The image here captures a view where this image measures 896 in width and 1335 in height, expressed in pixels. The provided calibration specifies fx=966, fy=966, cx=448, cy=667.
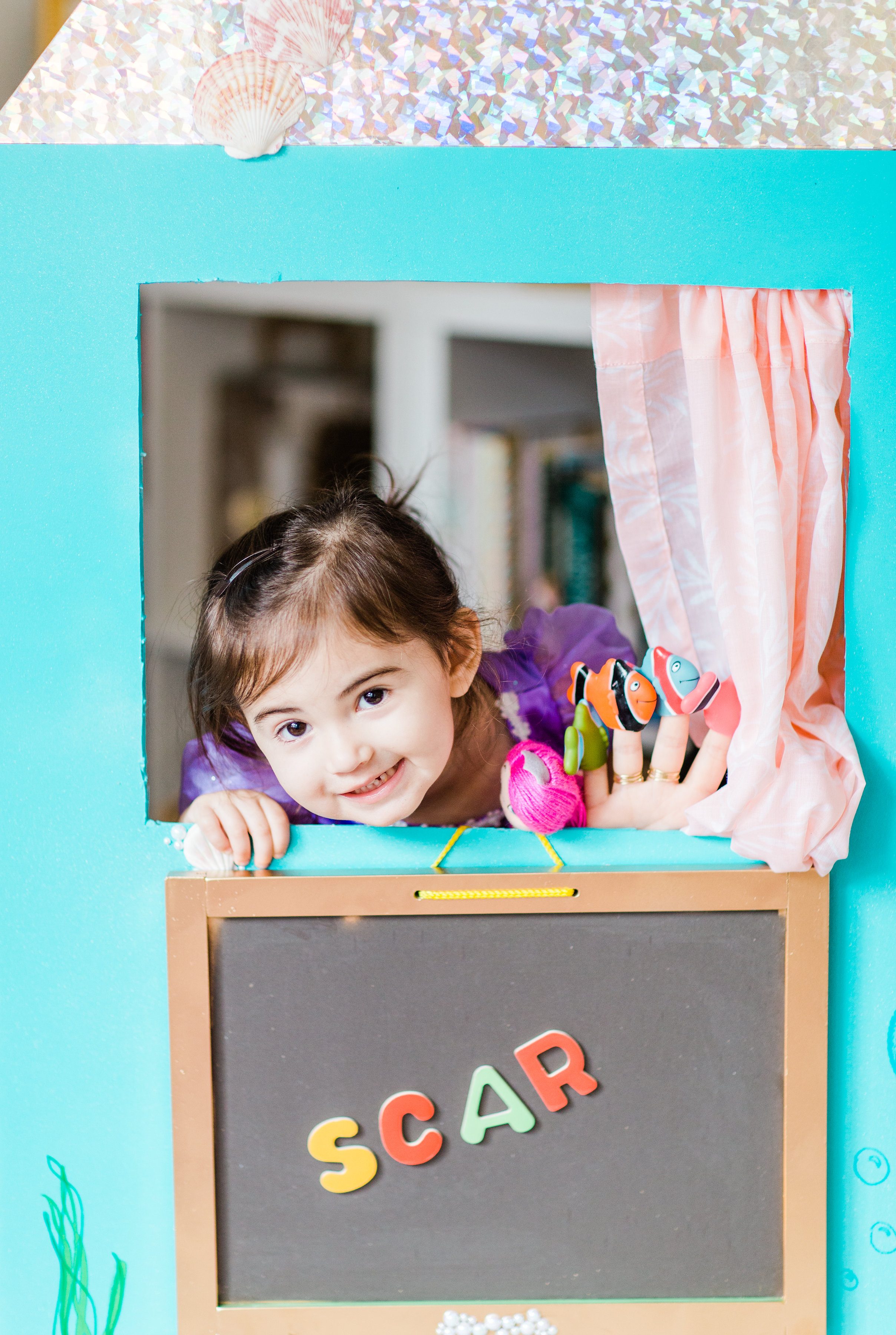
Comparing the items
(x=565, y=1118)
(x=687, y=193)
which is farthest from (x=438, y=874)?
(x=687, y=193)

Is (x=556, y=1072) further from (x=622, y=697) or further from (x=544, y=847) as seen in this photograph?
(x=622, y=697)

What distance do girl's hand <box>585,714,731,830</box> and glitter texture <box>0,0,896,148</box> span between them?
1.74 ft

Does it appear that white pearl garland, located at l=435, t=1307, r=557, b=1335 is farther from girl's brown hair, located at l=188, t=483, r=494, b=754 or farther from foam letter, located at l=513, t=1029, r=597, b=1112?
girl's brown hair, located at l=188, t=483, r=494, b=754

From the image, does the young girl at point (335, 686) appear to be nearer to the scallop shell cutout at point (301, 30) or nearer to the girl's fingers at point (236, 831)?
the girl's fingers at point (236, 831)

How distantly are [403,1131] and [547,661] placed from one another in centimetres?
57

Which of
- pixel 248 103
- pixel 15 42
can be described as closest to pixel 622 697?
pixel 248 103

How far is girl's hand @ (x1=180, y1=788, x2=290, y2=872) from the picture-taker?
86 centimetres

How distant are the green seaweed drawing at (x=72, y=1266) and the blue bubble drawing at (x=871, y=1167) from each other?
68 cm

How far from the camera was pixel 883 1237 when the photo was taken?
2.94 ft

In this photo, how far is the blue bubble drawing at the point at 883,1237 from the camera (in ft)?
2.94

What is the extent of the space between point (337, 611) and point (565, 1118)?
496 mm

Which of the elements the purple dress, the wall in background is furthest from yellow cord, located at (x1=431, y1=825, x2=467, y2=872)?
the wall in background

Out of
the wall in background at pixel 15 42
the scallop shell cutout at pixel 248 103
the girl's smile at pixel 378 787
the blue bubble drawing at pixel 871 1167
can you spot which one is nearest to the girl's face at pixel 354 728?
the girl's smile at pixel 378 787

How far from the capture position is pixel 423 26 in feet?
2.67
